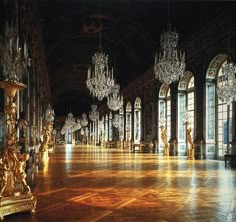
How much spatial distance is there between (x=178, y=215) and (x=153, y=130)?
2201 centimetres

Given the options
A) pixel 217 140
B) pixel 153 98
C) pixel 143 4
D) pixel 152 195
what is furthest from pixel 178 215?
pixel 153 98

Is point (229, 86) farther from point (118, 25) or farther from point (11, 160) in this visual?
point (118, 25)

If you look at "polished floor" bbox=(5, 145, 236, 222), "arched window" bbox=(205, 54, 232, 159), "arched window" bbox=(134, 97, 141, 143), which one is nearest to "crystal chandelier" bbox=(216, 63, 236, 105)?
"arched window" bbox=(205, 54, 232, 159)

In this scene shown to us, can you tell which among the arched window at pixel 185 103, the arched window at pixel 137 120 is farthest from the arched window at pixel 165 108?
the arched window at pixel 137 120

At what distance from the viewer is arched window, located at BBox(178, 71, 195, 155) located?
21156mm

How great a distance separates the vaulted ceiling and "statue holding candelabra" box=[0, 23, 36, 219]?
1170 cm

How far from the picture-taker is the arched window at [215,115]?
58.5 feet

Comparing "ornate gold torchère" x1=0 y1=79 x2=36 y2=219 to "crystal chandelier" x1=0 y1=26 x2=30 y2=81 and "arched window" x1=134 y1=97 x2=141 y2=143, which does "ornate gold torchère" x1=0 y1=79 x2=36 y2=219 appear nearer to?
"crystal chandelier" x1=0 y1=26 x2=30 y2=81

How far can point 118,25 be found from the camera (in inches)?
1008

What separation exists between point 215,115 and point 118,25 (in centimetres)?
1012

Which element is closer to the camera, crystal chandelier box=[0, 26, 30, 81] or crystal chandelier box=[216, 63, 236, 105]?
crystal chandelier box=[0, 26, 30, 81]

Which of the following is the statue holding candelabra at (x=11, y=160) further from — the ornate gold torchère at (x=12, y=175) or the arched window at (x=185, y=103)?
the arched window at (x=185, y=103)

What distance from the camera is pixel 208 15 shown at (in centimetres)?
1794

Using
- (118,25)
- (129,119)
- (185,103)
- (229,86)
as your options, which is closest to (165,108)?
(185,103)
